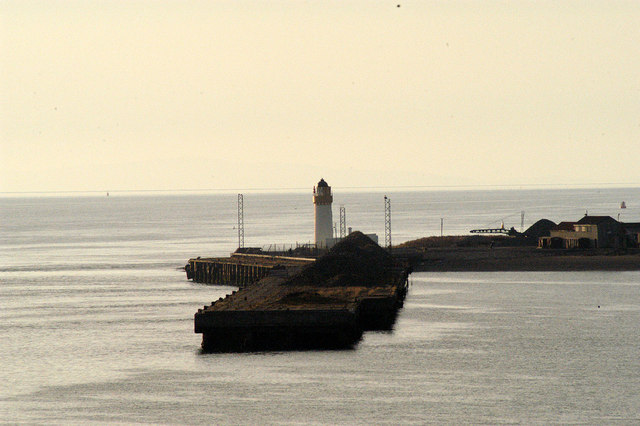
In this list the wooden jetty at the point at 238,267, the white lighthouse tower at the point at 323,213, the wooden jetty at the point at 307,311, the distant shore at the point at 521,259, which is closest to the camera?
the wooden jetty at the point at 307,311

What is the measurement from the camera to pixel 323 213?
409 feet

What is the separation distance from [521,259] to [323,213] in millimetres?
24322

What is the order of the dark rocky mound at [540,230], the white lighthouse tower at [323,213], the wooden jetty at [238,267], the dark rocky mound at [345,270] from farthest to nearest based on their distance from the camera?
1. the dark rocky mound at [540,230]
2. the white lighthouse tower at [323,213]
3. the wooden jetty at [238,267]
4. the dark rocky mound at [345,270]

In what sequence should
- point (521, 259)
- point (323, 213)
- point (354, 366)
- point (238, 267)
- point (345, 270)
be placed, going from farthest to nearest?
1. point (323, 213)
2. point (521, 259)
3. point (238, 267)
4. point (345, 270)
5. point (354, 366)

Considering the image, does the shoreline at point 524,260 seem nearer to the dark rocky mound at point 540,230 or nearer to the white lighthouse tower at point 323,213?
the dark rocky mound at point 540,230

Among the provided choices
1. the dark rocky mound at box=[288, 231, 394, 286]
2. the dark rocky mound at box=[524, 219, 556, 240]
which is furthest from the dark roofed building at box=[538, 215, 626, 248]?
the dark rocky mound at box=[288, 231, 394, 286]

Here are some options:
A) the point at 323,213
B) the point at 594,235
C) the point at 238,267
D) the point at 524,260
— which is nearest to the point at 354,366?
the point at 238,267

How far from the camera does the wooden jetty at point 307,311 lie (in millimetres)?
64688

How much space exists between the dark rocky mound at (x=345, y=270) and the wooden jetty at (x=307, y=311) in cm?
8

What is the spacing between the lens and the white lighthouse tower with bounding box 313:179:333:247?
122 metres

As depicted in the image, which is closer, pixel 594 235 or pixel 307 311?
pixel 307 311

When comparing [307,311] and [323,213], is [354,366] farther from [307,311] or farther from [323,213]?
[323,213]

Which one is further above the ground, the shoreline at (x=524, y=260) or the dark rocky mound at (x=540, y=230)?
the dark rocky mound at (x=540, y=230)

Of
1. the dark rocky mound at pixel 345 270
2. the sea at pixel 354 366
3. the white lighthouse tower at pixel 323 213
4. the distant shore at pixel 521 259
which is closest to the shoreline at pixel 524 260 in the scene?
the distant shore at pixel 521 259
